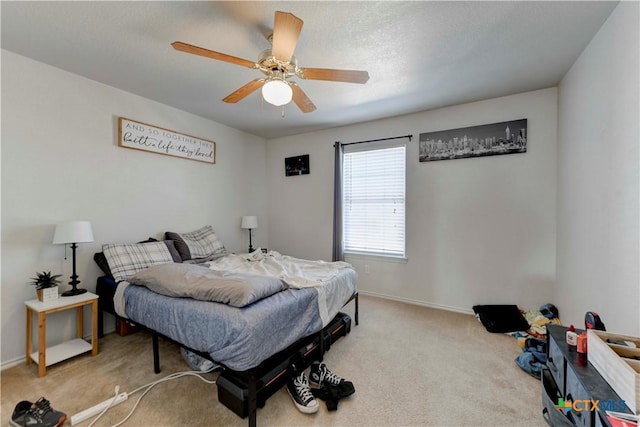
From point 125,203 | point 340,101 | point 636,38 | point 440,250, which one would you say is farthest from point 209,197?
point 636,38

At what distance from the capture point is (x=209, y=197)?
3.83m

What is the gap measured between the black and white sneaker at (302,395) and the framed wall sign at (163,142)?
2964mm

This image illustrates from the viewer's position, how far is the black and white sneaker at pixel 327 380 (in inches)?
69.8

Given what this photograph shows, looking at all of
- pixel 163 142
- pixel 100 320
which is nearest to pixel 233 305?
pixel 100 320

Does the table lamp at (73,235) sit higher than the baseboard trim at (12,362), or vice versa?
the table lamp at (73,235)

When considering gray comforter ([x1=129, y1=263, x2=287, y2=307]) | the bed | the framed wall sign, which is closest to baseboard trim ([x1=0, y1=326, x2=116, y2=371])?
the bed

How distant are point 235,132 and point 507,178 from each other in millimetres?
3870

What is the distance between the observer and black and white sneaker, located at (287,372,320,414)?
5.32ft

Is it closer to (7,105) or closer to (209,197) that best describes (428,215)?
(209,197)

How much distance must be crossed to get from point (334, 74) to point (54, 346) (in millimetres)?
3311

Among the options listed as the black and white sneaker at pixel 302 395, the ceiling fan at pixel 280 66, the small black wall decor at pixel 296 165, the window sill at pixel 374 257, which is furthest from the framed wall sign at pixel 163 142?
the black and white sneaker at pixel 302 395

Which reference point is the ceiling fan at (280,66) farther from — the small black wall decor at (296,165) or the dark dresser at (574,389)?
the small black wall decor at (296,165)

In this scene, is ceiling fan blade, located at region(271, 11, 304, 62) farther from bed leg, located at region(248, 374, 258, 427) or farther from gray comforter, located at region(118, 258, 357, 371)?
bed leg, located at region(248, 374, 258, 427)

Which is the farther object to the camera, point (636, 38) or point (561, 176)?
point (561, 176)
